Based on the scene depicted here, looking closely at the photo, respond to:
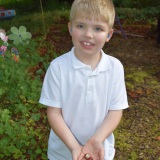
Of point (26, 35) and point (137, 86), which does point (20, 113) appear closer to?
point (137, 86)

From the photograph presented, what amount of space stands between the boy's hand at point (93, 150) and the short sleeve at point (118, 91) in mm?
218

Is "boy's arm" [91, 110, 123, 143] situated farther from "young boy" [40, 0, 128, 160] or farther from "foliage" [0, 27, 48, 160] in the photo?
"foliage" [0, 27, 48, 160]

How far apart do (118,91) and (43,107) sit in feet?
6.50

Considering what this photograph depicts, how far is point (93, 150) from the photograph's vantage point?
1849mm

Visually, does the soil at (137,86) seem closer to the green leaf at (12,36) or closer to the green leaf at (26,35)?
the green leaf at (26,35)

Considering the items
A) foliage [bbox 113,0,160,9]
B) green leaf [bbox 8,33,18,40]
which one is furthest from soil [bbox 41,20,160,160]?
foliage [bbox 113,0,160,9]

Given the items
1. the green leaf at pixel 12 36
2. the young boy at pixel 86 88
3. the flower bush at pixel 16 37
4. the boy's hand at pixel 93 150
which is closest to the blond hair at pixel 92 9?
the young boy at pixel 86 88

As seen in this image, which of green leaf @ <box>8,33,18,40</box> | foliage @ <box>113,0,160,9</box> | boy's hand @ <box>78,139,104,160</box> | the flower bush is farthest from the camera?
foliage @ <box>113,0,160,9</box>

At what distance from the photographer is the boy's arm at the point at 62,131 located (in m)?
1.82

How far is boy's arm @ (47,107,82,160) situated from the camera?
1.82m

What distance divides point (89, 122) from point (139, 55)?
12.0 feet

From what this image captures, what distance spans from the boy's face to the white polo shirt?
0.09m

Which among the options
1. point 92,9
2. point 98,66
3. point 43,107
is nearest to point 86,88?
point 98,66

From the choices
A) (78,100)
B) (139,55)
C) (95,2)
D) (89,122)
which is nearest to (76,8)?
(95,2)
